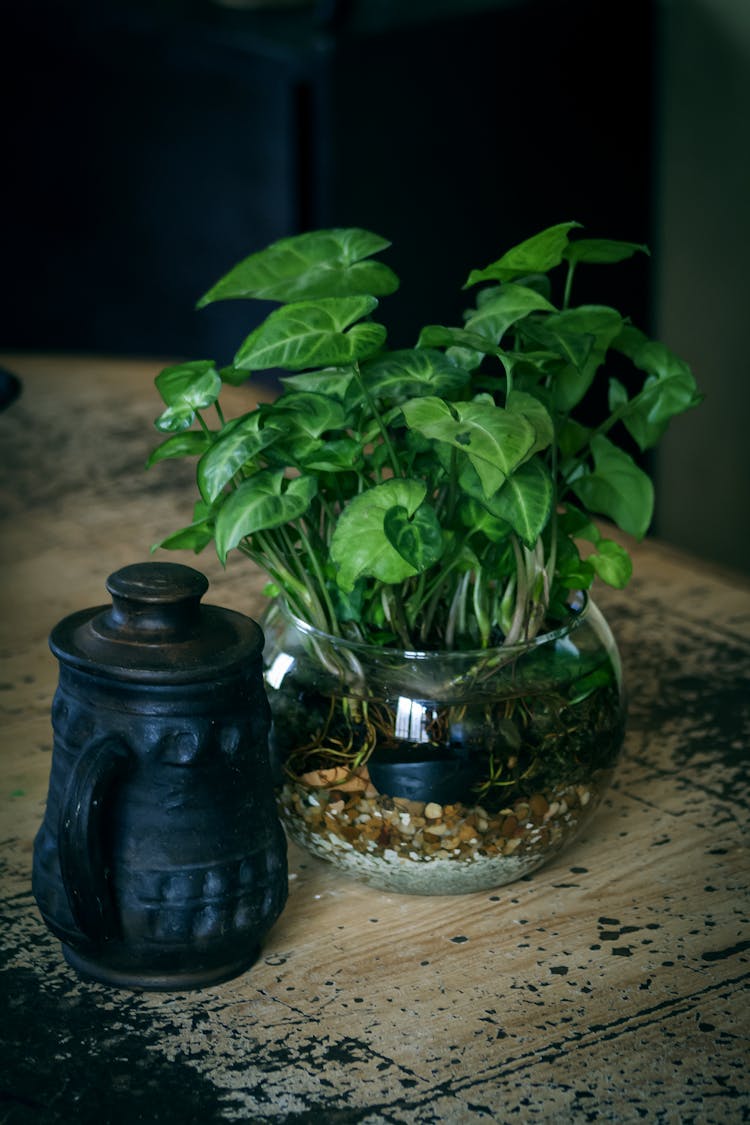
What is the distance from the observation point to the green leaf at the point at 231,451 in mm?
731

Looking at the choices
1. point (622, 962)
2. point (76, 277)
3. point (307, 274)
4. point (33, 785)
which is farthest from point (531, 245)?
point (76, 277)

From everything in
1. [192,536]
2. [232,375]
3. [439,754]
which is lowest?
[439,754]

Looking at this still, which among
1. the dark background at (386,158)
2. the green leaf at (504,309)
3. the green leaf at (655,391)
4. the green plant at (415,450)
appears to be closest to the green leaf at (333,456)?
the green plant at (415,450)

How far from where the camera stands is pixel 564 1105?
2.13 ft

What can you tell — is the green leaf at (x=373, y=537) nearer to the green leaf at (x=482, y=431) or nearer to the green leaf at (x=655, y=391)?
the green leaf at (x=482, y=431)

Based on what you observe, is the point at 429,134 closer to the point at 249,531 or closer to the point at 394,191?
the point at 394,191

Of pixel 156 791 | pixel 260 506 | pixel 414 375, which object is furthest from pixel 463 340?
pixel 156 791

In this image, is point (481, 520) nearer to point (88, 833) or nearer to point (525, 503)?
point (525, 503)

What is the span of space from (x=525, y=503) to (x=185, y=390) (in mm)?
221

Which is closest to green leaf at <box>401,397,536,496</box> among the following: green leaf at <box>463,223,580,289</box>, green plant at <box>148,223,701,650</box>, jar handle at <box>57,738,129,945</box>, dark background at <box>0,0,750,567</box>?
green plant at <box>148,223,701,650</box>

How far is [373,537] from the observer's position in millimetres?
729

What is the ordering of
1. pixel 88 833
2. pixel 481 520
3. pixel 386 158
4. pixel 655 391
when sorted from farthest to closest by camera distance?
pixel 386 158
pixel 655 391
pixel 481 520
pixel 88 833

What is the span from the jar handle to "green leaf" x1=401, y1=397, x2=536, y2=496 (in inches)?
9.3

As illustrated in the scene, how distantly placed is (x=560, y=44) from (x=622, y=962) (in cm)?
263
